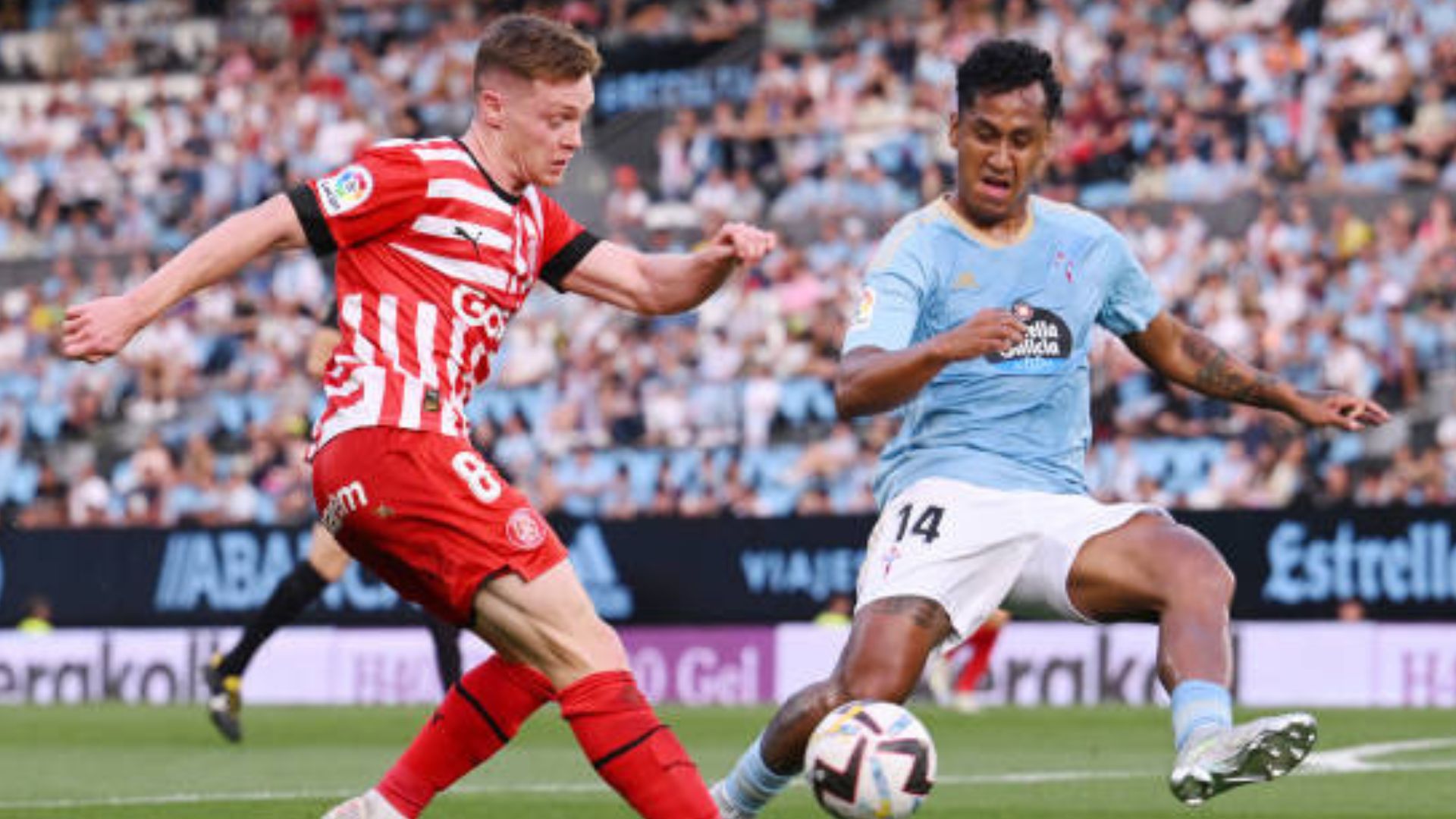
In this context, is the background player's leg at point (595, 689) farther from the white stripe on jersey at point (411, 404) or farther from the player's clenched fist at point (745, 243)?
the player's clenched fist at point (745, 243)

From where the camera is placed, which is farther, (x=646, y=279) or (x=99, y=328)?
(x=646, y=279)

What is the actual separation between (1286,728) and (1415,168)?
51.7ft

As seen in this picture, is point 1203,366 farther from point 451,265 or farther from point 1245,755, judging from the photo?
point 451,265

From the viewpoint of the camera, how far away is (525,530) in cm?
694

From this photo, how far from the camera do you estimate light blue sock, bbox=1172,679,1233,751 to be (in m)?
7.03

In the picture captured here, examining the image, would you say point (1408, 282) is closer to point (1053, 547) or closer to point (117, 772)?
point (117, 772)

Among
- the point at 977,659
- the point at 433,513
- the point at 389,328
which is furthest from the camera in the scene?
the point at 977,659

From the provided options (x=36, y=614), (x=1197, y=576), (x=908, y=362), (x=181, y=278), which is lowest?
(x=36, y=614)

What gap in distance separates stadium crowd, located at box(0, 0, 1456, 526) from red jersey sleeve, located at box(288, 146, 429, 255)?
39.9 ft

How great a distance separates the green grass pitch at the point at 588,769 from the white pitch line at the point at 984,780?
0.02m

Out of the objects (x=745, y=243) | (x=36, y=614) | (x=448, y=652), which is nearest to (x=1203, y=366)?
Answer: (x=745, y=243)

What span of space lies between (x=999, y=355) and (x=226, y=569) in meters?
15.0

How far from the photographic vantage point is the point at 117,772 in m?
12.5

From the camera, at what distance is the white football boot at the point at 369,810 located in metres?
7.63
